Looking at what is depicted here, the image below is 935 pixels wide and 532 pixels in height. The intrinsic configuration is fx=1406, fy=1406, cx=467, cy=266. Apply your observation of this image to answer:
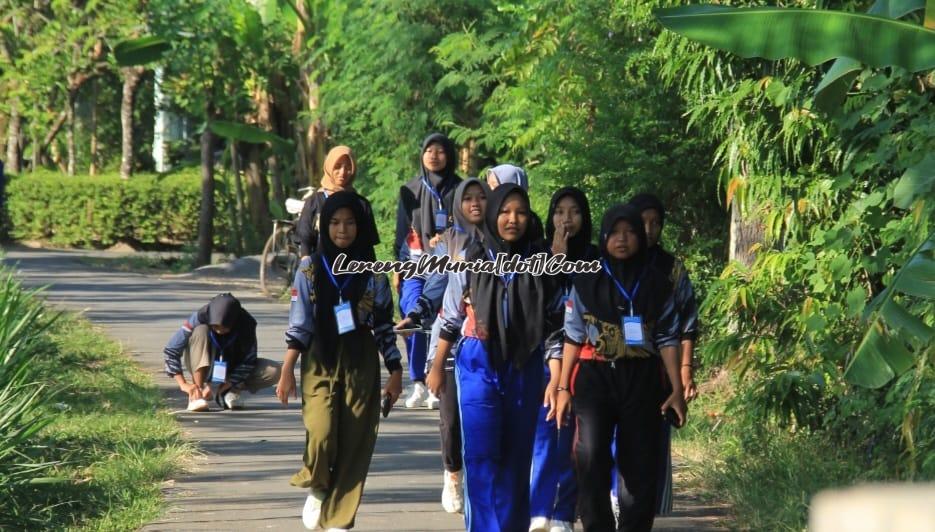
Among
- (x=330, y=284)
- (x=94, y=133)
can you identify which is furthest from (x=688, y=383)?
(x=94, y=133)

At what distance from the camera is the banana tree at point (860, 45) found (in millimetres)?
5562

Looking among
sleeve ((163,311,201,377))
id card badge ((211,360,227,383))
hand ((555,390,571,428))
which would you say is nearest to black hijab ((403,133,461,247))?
id card badge ((211,360,227,383))

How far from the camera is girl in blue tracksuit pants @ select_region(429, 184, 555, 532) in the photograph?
6.63m

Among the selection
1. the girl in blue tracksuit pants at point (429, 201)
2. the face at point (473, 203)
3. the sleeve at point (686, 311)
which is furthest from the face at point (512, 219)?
the girl in blue tracksuit pants at point (429, 201)

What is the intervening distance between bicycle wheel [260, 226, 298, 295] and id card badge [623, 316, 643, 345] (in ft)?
49.5

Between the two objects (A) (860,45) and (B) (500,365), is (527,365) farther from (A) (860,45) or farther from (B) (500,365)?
(A) (860,45)

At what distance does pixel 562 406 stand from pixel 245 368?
17.2 ft

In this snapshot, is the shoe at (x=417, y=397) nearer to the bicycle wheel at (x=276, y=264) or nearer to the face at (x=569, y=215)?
the face at (x=569, y=215)

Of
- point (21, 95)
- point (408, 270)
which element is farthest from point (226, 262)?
point (408, 270)

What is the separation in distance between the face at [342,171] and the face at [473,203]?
8.07 ft

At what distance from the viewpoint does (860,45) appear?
5566mm

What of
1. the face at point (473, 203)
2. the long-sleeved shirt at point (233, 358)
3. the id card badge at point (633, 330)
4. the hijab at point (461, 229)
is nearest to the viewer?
the id card badge at point (633, 330)

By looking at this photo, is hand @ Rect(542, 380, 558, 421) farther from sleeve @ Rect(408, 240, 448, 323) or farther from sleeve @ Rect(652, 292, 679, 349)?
sleeve @ Rect(408, 240, 448, 323)

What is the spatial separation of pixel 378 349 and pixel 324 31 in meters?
16.6
